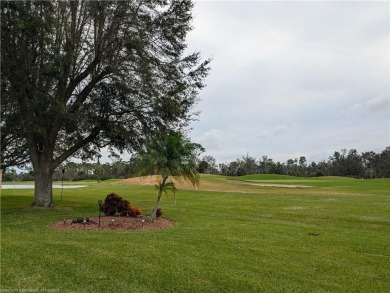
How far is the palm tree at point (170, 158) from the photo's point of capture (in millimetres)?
13969

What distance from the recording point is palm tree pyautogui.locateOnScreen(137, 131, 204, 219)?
550 inches

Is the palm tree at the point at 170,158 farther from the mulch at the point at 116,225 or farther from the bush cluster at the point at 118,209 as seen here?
the bush cluster at the point at 118,209

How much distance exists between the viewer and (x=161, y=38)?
63.1 ft

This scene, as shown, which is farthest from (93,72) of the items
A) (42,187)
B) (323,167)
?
(323,167)

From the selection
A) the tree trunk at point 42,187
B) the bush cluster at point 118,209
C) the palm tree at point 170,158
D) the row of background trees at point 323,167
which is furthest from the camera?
the row of background trees at point 323,167

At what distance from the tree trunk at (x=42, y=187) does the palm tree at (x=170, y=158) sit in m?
7.61

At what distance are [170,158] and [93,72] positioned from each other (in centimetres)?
743

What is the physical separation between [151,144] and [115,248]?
5.89 metres

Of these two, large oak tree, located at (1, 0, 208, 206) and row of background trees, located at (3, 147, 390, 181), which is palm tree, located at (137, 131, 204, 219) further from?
row of background trees, located at (3, 147, 390, 181)

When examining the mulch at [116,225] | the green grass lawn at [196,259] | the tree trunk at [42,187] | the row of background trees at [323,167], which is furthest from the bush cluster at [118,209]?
the row of background trees at [323,167]

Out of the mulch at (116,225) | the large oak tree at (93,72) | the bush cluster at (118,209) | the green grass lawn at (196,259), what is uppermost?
the large oak tree at (93,72)

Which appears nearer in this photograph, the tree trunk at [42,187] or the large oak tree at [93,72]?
the large oak tree at [93,72]

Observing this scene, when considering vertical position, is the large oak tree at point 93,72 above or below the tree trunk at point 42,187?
above

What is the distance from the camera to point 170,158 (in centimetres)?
1419
